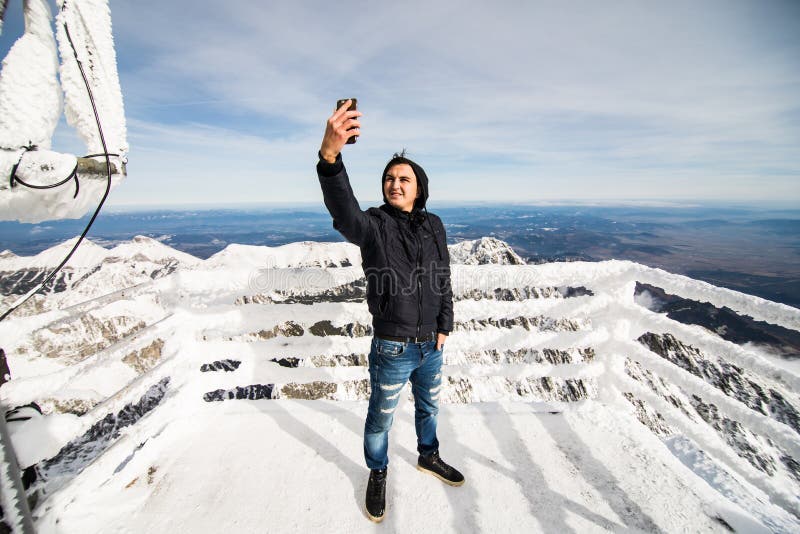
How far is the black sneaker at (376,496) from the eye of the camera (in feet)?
8.55

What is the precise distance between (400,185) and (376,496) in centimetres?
257

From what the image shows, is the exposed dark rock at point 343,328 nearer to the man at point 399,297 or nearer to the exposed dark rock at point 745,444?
the man at point 399,297

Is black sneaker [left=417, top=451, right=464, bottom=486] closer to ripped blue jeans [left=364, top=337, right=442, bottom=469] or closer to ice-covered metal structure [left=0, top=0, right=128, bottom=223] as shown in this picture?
ripped blue jeans [left=364, top=337, right=442, bottom=469]

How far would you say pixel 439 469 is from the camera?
117 inches

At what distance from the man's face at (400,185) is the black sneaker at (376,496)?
2.26 metres

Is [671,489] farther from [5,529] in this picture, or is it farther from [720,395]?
[5,529]

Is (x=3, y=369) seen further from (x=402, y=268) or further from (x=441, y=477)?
(x=441, y=477)

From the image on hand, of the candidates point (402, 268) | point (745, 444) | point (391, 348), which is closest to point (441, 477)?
point (391, 348)

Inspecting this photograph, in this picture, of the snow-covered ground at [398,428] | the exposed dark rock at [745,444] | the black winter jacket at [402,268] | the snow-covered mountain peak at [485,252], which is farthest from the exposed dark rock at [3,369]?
the snow-covered mountain peak at [485,252]

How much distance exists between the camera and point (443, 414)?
12.6 feet

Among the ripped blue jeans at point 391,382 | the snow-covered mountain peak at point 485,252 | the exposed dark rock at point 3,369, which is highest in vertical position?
the exposed dark rock at point 3,369

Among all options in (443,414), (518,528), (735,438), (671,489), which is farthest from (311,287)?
(735,438)

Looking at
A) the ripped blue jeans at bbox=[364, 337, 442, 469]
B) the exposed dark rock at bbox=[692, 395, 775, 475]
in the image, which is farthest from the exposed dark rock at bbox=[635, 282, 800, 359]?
the ripped blue jeans at bbox=[364, 337, 442, 469]

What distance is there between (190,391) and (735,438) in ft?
492
